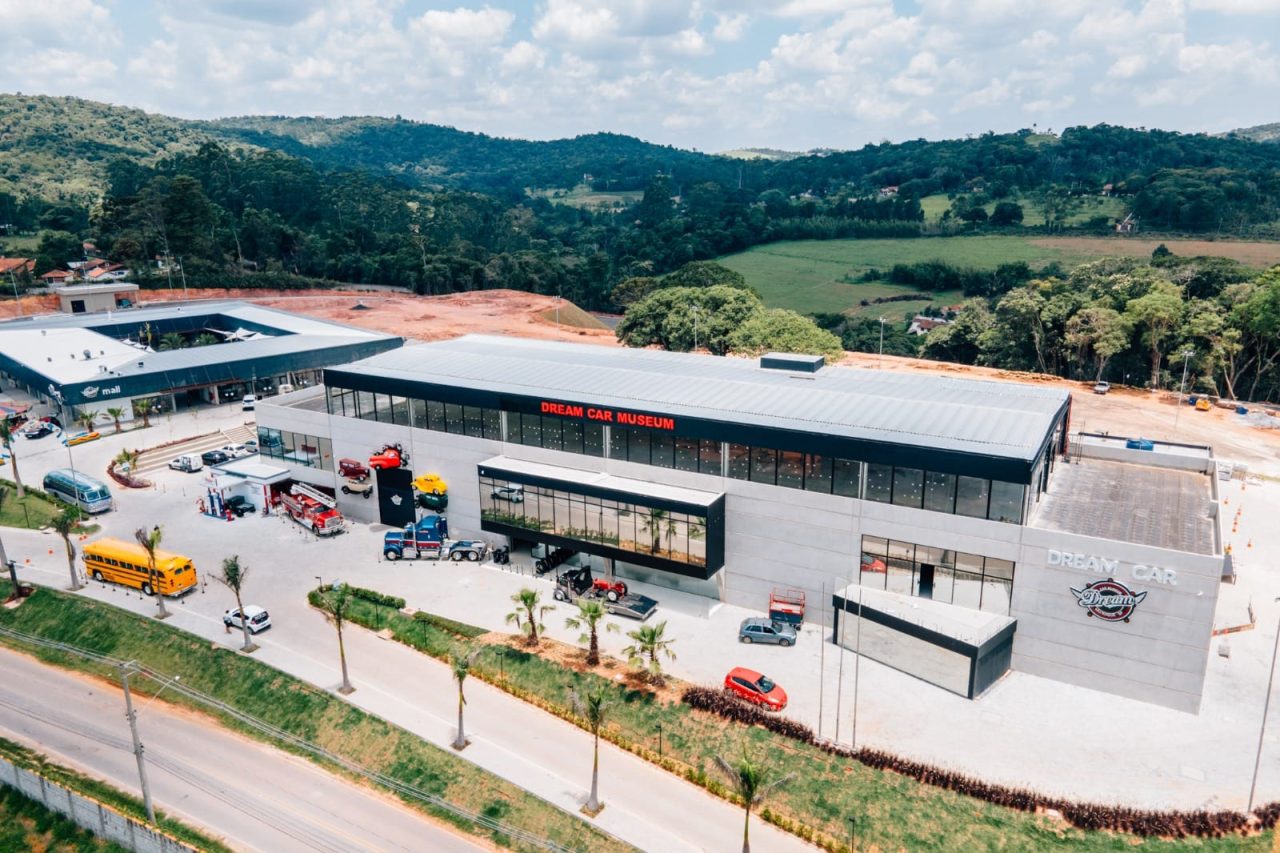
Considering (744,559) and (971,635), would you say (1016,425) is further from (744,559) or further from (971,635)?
(744,559)

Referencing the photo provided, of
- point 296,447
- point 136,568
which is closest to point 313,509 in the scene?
point 296,447

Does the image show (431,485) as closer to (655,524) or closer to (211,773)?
(655,524)

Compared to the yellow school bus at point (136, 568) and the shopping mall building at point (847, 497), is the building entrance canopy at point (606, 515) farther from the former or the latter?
the yellow school bus at point (136, 568)

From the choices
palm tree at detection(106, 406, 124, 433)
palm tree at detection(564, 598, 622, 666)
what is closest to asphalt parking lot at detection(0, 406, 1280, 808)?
palm tree at detection(564, 598, 622, 666)

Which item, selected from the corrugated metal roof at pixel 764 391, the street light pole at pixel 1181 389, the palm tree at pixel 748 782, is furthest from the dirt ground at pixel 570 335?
the palm tree at pixel 748 782

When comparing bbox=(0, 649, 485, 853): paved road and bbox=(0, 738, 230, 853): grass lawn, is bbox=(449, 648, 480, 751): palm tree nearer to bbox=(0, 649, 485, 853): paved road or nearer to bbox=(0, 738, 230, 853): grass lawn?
bbox=(0, 649, 485, 853): paved road
